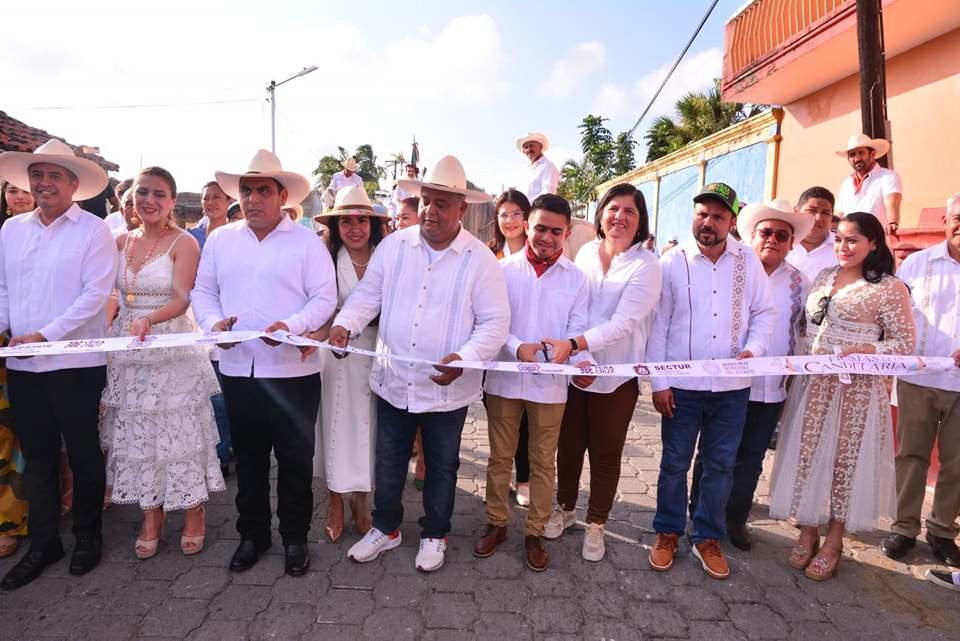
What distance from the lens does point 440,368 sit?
9.45 ft

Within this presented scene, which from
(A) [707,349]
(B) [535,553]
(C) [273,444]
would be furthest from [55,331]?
(A) [707,349]

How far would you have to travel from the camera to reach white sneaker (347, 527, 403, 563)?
3.25 meters

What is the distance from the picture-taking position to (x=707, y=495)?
3.31 meters

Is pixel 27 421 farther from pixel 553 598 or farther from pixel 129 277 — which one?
pixel 553 598

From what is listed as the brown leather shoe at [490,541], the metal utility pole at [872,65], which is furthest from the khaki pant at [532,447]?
the metal utility pole at [872,65]

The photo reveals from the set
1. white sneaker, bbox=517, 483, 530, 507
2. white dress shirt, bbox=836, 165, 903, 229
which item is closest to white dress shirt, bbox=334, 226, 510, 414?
white sneaker, bbox=517, 483, 530, 507

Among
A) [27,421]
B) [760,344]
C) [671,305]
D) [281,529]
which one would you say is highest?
[671,305]

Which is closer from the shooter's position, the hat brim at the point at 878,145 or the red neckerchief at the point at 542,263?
the red neckerchief at the point at 542,263

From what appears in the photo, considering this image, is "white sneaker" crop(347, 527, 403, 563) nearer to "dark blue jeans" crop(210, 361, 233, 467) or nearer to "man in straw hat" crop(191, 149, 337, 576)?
"man in straw hat" crop(191, 149, 337, 576)

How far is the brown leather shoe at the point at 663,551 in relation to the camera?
3240mm

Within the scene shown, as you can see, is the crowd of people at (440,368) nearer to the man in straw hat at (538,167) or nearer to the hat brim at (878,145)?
the hat brim at (878,145)

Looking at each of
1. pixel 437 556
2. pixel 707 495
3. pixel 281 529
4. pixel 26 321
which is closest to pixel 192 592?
pixel 281 529

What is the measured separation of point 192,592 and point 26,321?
1751 millimetres

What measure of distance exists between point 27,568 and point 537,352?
3.05 metres
